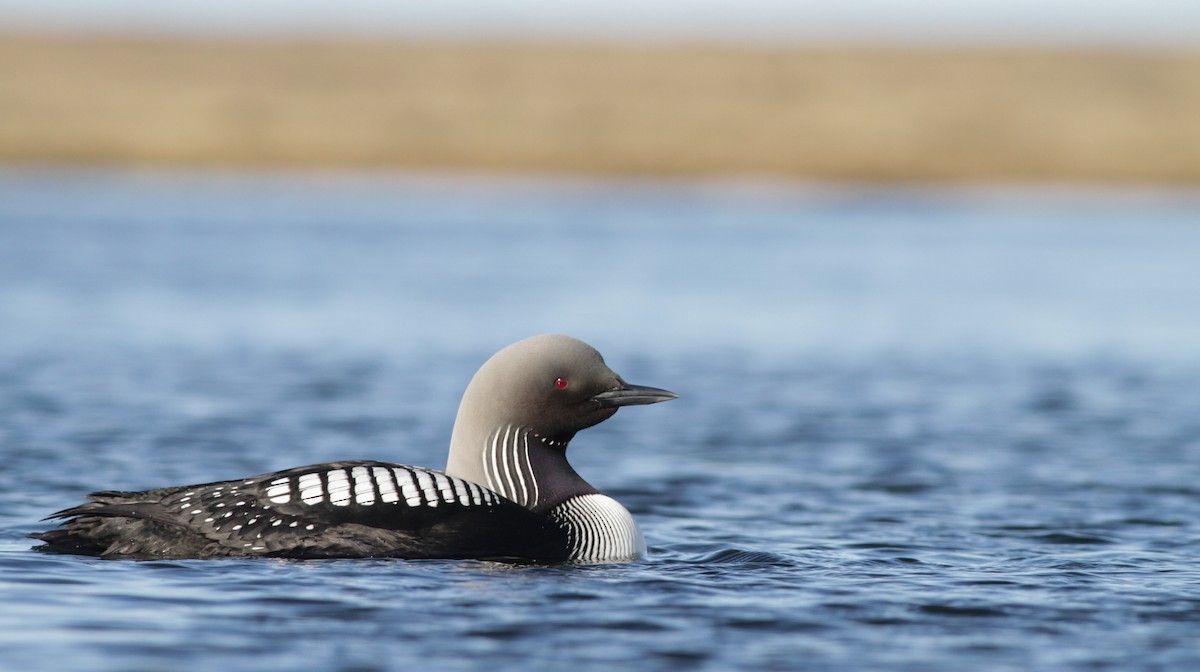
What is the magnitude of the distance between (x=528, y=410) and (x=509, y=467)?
0.73 ft

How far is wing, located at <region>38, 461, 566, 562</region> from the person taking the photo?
645 centimetres

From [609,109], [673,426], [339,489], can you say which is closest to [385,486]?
[339,489]

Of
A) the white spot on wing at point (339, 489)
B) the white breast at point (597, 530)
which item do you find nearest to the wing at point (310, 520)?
the white spot on wing at point (339, 489)

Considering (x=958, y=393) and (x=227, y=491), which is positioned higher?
(x=958, y=393)

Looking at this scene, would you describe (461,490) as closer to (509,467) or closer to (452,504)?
(452,504)

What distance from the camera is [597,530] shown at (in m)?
6.78

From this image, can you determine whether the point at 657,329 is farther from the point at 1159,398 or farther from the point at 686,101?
the point at 686,101

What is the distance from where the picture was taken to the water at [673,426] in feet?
18.6

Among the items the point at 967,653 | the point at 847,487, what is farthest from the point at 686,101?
the point at 967,653

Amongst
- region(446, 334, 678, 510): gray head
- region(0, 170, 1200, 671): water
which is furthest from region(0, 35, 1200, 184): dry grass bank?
region(446, 334, 678, 510): gray head

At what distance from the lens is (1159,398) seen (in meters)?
12.3

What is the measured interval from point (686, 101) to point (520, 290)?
28.0 meters

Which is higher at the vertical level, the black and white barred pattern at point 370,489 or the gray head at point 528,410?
the gray head at point 528,410

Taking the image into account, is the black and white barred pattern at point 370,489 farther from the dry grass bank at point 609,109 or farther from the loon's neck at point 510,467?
the dry grass bank at point 609,109
